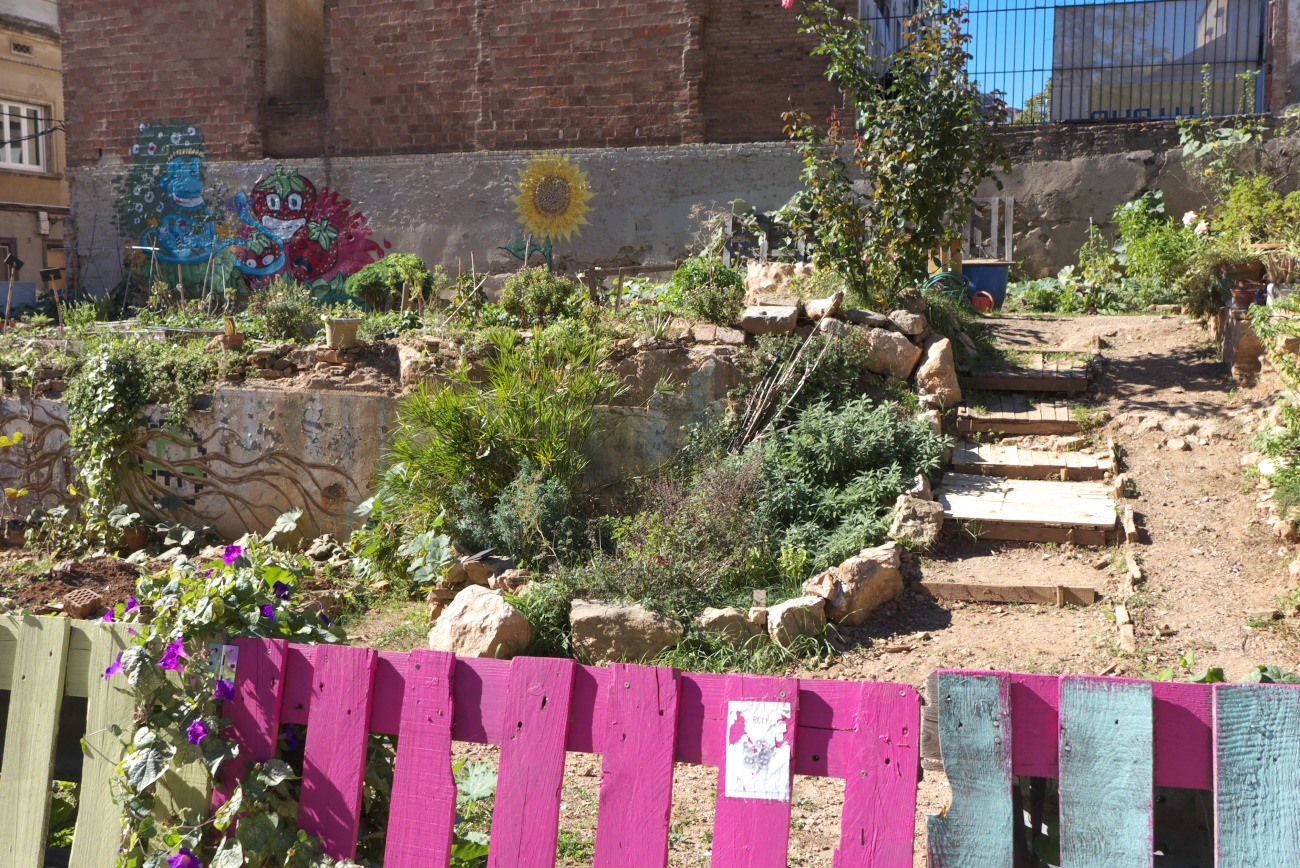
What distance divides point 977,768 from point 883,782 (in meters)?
0.19

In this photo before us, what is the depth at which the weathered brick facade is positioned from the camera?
45.1 ft

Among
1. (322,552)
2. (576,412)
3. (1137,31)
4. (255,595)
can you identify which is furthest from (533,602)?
(1137,31)

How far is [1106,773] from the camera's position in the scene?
2150 millimetres

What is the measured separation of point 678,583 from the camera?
6.29 m

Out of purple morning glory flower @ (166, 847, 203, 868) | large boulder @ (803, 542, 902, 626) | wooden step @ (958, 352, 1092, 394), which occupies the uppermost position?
wooden step @ (958, 352, 1092, 394)

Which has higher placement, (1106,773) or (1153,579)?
(1106,773)

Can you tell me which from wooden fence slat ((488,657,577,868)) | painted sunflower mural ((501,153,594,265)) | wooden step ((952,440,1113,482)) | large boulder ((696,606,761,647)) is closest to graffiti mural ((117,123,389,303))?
painted sunflower mural ((501,153,594,265))

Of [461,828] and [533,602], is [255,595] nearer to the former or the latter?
[461,828]

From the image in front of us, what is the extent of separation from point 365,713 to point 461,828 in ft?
3.39

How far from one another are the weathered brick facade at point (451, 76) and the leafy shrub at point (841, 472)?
23.8 ft

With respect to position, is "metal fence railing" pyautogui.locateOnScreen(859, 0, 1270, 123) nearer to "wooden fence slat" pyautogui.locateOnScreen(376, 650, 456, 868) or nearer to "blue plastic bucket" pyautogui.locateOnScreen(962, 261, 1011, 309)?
"blue plastic bucket" pyautogui.locateOnScreen(962, 261, 1011, 309)

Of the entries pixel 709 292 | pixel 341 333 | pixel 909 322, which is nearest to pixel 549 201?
pixel 341 333

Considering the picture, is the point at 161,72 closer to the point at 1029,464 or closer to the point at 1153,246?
the point at 1153,246

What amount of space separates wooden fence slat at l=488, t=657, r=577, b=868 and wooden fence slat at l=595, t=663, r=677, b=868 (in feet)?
0.37
